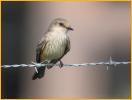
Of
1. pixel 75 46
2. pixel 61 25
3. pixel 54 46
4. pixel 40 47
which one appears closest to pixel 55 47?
pixel 54 46

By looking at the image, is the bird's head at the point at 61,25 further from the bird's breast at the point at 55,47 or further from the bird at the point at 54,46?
the bird's breast at the point at 55,47

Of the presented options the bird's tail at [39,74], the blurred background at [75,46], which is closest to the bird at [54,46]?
the bird's tail at [39,74]

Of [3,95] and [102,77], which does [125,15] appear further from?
[3,95]

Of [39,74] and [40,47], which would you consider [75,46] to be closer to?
Result: [40,47]

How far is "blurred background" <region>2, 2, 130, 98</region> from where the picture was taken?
20.1 meters

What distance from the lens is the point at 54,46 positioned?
1391 cm

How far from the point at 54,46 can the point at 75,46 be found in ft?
20.7

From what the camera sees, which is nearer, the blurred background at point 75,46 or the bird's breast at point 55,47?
the bird's breast at point 55,47

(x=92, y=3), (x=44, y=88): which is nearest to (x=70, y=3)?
(x=92, y=3)

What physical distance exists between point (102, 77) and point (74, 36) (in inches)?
42.0

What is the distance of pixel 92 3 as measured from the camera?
20.3 meters

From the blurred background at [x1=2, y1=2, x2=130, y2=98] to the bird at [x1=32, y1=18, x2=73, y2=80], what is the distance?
5.76m

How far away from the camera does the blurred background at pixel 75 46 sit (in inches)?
791

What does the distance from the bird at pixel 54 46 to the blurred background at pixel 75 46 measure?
576 centimetres
